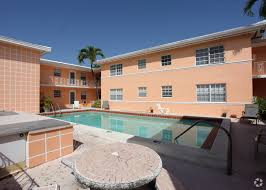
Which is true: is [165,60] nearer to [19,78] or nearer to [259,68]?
[259,68]

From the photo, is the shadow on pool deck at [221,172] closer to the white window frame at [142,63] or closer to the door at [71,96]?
the white window frame at [142,63]

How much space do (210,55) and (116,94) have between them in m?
11.6

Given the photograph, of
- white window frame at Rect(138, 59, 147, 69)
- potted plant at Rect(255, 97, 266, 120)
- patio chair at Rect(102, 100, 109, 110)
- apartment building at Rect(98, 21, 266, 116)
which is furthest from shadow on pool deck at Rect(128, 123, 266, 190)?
patio chair at Rect(102, 100, 109, 110)

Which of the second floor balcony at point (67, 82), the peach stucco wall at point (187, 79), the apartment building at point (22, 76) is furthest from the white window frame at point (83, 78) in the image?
the peach stucco wall at point (187, 79)

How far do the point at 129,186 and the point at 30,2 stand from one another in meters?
15.8

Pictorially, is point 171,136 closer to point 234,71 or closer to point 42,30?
point 234,71

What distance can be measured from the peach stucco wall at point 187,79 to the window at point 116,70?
571mm

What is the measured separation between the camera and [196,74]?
44.1 feet

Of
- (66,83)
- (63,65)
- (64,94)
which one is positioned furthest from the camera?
(64,94)

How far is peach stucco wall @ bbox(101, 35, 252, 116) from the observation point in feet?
37.5

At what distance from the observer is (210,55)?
1285 centimetres

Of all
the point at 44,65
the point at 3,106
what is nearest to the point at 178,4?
the point at 44,65

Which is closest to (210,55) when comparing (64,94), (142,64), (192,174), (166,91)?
(166,91)

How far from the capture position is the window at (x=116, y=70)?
1912 cm
